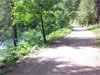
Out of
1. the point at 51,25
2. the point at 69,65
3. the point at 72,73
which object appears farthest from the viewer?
the point at 51,25

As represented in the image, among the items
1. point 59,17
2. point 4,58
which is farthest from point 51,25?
point 4,58

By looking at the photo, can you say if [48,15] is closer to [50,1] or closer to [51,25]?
[50,1]

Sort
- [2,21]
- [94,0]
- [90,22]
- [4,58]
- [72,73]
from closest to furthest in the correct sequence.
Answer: [72,73] < [4,58] < [2,21] < [94,0] < [90,22]

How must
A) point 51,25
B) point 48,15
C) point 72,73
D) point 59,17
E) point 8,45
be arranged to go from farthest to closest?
point 59,17, point 51,25, point 48,15, point 8,45, point 72,73

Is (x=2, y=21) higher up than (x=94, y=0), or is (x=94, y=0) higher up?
(x=94, y=0)

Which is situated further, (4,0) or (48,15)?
(4,0)

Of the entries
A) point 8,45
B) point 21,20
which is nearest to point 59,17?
point 21,20

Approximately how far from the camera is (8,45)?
944cm

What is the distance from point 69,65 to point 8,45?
5014mm

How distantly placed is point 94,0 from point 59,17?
11709 mm

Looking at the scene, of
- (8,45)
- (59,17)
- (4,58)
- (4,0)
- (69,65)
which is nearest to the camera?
(69,65)

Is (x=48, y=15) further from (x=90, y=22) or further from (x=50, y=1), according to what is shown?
(x=90, y=22)

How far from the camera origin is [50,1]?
12.8 m

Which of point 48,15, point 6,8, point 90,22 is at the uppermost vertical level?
point 6,8
